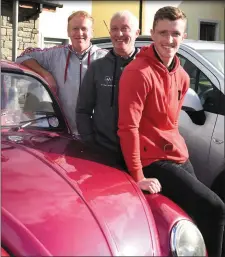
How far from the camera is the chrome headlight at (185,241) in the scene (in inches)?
91.0

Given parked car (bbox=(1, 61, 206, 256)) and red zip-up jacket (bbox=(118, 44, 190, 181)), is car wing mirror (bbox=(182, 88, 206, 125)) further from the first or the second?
parked car (bbox=(1, 61, 206, 256))

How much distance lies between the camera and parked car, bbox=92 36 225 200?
178 inches

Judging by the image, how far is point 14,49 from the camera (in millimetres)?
11297

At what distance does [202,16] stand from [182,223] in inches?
639

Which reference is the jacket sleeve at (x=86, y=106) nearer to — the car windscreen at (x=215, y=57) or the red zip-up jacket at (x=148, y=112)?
the red zip-up jacket at (x=148, y=112)

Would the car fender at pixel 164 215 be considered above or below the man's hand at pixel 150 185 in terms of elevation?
below

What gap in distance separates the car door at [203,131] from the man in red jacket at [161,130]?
1.64 metres

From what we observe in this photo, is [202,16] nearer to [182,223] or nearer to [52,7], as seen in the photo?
[52,7]

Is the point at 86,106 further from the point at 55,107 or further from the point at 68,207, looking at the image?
the point at 68,207

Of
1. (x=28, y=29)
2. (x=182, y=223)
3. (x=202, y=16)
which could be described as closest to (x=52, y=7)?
(x=28, y=29)

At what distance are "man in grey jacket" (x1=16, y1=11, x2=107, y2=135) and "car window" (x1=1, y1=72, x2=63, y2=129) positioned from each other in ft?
0.42

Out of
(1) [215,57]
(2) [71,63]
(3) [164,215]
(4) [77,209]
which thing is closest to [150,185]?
(3) [164,215]

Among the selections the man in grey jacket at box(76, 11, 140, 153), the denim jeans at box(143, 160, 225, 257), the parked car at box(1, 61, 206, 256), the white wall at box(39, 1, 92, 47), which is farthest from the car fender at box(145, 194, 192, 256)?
the white wall at box(39, 1, 92, 47)

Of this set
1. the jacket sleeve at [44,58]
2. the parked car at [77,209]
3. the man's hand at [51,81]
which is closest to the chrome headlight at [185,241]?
the parked car at [77,209]
